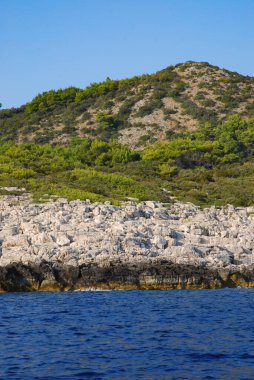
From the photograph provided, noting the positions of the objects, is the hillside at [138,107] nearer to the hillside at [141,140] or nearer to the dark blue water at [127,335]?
the hillside at [141,140]

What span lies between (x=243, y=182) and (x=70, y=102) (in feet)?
197

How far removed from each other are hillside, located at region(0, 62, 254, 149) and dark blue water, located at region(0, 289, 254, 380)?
6648 cm

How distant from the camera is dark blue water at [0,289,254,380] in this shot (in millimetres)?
15992

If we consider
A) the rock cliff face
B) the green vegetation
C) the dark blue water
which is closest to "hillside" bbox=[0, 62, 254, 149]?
the green vegetation

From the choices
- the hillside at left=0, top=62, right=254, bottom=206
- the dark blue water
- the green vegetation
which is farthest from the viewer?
the hillside at left=0, top=62, right=254, bottom=206

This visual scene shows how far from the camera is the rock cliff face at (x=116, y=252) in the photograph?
100ft

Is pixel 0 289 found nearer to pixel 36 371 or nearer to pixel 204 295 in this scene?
pixel 204 295

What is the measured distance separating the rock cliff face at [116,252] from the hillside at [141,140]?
760 cm

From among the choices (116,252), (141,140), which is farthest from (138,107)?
(116,252)

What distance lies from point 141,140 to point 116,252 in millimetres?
64009

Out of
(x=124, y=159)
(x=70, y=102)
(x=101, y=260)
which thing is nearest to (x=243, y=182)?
(x=124, y=159)

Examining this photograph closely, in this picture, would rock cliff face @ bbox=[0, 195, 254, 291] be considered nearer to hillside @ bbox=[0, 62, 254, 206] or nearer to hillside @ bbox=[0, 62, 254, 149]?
hillside @ bbox=[0, 62, 254, 206]

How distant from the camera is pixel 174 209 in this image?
42312 mm

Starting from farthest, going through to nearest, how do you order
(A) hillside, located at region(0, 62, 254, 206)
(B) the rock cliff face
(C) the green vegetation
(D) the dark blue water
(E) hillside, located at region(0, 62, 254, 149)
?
1. (E) hillside, located at region(0, 62, 254, 149)
2. (A) hillside, located at region(0, 62, 254, 206)
3. (C) the green vegetation
4. (B) the rock cliff face
5. (D) the dark blue water
